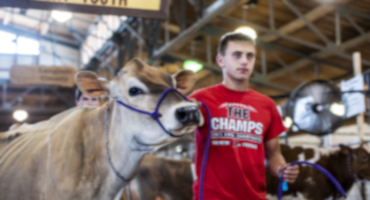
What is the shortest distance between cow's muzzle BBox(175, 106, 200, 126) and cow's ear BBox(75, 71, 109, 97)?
1.76 ft

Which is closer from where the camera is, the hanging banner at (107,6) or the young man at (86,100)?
the hanging banner at (107,6)

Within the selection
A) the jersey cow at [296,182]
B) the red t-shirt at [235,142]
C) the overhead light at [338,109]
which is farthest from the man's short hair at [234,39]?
the overhead light at [338,109]

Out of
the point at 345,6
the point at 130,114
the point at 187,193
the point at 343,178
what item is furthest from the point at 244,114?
the point at 345,6

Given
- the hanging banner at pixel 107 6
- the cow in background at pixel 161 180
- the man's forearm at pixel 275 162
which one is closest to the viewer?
the man's forearm at pixel 275 162

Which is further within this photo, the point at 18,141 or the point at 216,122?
the point at 18,141

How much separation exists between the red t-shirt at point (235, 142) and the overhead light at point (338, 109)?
2.16 m

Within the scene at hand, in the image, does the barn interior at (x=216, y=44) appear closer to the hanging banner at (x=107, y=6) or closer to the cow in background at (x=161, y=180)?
the cow in background at (x=161, y=180)

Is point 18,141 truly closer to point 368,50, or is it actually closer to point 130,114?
point 130,114

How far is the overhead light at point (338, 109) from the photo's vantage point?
4.05 metres

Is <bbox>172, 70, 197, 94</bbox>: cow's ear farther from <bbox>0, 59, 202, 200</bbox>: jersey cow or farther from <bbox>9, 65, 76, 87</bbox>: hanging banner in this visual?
<bbox>9, 65, 76, 87</bbox>: hanging banner

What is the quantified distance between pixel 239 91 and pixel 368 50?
952cm

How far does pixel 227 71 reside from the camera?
7.10 ft

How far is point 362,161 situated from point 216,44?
8841 millimetres

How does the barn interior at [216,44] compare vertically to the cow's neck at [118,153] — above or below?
above
